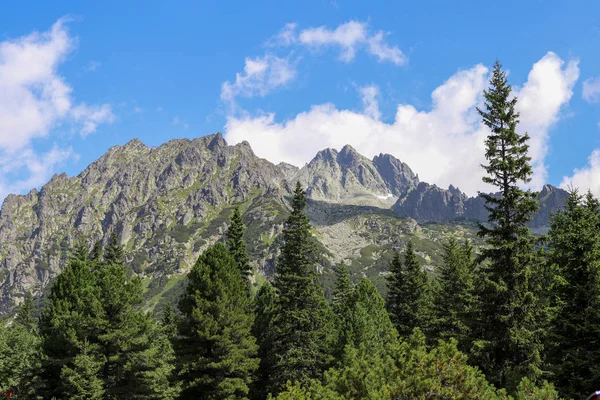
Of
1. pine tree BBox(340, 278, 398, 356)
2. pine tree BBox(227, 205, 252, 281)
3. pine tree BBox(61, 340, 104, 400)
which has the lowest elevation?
pine tree BBox(61, 340, 104, 400)

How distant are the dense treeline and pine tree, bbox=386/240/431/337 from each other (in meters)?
0.25

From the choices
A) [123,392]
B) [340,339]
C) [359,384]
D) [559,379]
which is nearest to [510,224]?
[559,379]

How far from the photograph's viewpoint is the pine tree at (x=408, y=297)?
55.9 metres

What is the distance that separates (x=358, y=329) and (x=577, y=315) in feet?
56.2

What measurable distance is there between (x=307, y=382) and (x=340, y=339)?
4.77 metres

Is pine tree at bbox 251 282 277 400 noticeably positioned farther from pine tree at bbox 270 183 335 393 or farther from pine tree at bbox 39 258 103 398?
pine tree at bbox 39 258 103 398

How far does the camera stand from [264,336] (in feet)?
144

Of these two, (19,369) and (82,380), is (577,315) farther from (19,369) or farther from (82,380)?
(19,369)

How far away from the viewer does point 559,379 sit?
26312 millimetres

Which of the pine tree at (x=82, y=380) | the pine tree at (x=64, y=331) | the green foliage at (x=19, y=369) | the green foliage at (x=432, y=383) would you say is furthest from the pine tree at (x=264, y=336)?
the green foliage at (x=432, y=383)

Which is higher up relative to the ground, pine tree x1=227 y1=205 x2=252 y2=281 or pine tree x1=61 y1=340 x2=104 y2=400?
pine tree x1=227 y1=205 x2=252 y2=281

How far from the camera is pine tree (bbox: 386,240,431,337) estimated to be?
55.9 metres

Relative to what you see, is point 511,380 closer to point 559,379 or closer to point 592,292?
point 559,379

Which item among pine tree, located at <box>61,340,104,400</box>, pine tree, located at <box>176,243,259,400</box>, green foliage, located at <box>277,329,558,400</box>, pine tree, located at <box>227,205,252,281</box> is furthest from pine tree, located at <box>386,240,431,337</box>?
green foliage, located at <box>277,329,558,400</box>
